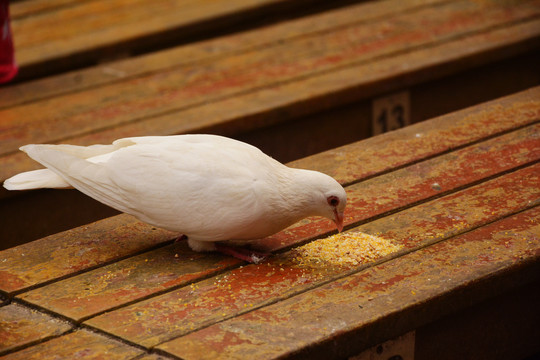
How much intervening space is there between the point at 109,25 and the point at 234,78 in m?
1.18

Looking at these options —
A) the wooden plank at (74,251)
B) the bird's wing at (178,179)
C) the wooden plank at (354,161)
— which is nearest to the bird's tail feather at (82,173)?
the bird's wing at (178,179)

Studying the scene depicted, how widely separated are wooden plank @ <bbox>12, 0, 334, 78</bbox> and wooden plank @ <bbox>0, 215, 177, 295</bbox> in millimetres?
2009

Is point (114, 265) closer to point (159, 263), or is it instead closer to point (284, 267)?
point (159, 263)

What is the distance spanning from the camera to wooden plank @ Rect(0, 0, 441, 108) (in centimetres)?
447

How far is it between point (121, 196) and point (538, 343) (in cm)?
144

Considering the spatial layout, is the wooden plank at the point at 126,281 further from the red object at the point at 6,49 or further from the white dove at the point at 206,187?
the red object at the point at 6,49

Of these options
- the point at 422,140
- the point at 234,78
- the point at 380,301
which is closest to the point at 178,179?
the point at 380,301

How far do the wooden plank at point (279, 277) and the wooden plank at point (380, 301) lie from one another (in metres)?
0.05

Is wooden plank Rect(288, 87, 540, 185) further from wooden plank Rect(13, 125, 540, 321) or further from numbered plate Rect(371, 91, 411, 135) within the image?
numbered plate Rect(371, 91, 411, 135)

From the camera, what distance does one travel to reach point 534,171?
10.7 ft

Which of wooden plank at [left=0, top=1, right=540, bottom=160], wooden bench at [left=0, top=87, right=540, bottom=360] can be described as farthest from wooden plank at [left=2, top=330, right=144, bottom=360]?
wooden plank at [left=0, top=1, right=540, bottom=160]

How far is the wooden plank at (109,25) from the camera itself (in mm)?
4918

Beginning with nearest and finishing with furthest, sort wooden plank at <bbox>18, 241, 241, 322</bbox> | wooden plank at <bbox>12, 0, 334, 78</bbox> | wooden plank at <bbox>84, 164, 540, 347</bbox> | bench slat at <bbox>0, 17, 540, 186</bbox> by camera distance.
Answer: wooden plank at <bbox>84, 164, 540, 347</bbox> → wooden plank at <bbox>18, 241, 241, 322</bbox> → bench slat at <bbox>0, 17, 540, 186</bbox> → wooden plank at <bbox>12, 0, 334, 78</bbox>

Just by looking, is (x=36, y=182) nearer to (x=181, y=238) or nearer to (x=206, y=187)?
(x=181, y=238)
